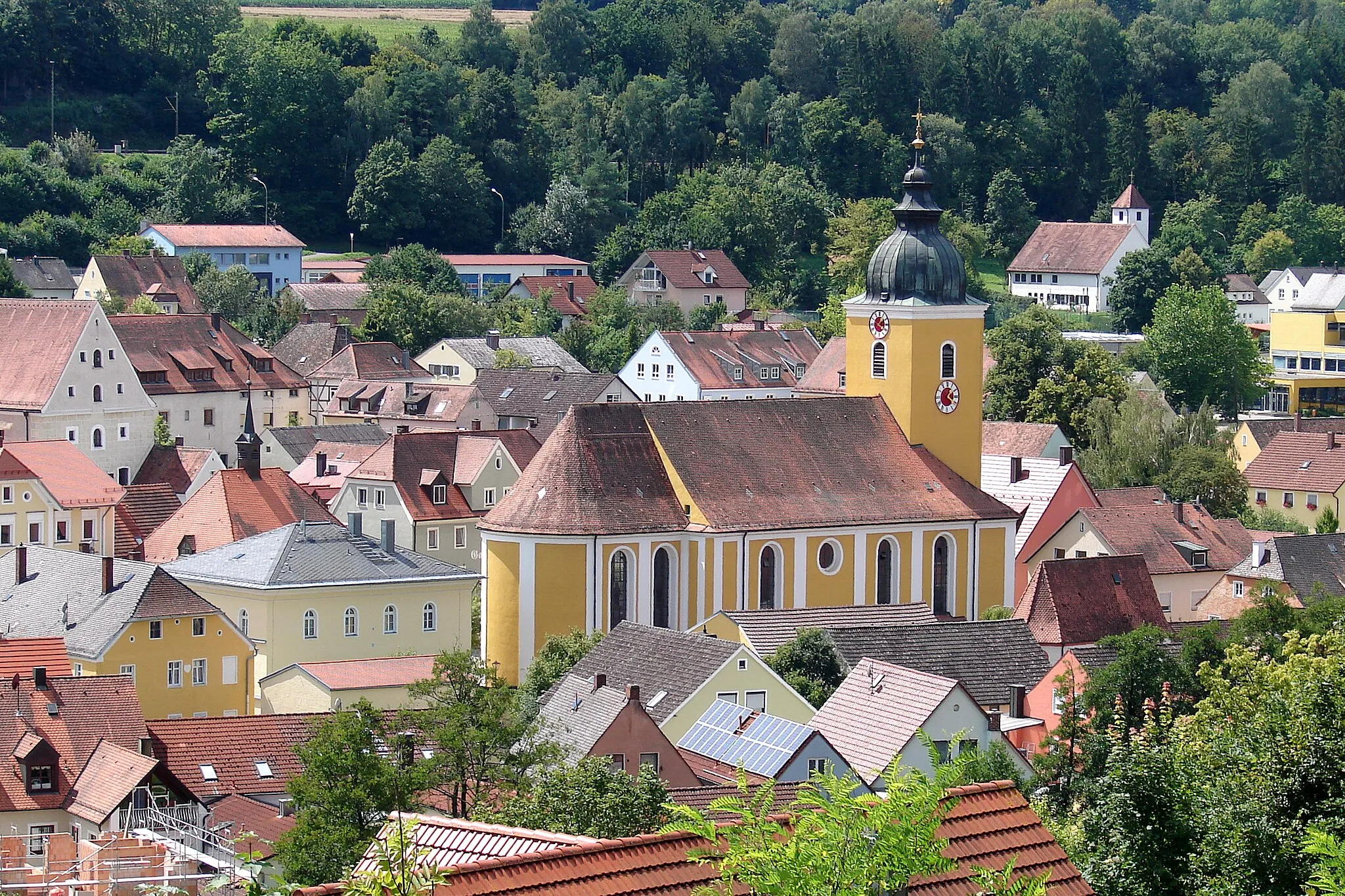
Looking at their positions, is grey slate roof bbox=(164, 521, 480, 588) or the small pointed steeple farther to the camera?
the small pointed steeple

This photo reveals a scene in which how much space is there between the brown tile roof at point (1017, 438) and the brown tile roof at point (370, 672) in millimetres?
21992

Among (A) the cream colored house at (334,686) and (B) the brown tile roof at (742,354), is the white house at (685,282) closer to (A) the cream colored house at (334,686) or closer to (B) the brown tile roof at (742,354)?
(B) the brown tile roof at (742,354)

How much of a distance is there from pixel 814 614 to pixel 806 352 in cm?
4867

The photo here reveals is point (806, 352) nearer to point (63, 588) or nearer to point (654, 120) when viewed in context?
point (654, 120)

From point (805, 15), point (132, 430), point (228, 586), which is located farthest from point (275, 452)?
point (805, 15)

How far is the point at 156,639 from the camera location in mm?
43656

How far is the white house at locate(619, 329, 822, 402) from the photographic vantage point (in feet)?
293

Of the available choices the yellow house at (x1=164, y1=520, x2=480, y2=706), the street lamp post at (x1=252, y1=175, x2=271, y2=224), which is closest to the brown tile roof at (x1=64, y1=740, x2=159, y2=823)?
the yellow house at (x1=164, y1=520, x2=480, y2=706)

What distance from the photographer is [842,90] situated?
139m

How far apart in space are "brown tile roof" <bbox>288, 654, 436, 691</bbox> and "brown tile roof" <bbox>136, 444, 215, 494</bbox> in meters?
19.9

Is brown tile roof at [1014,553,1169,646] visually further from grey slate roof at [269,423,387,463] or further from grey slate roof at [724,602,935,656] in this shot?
grey slate roof at [269,423,387,463]

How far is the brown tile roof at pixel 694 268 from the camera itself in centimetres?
11088

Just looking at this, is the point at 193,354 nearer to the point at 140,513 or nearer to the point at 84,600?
the point at 140,513

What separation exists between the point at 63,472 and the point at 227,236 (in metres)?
49.1
